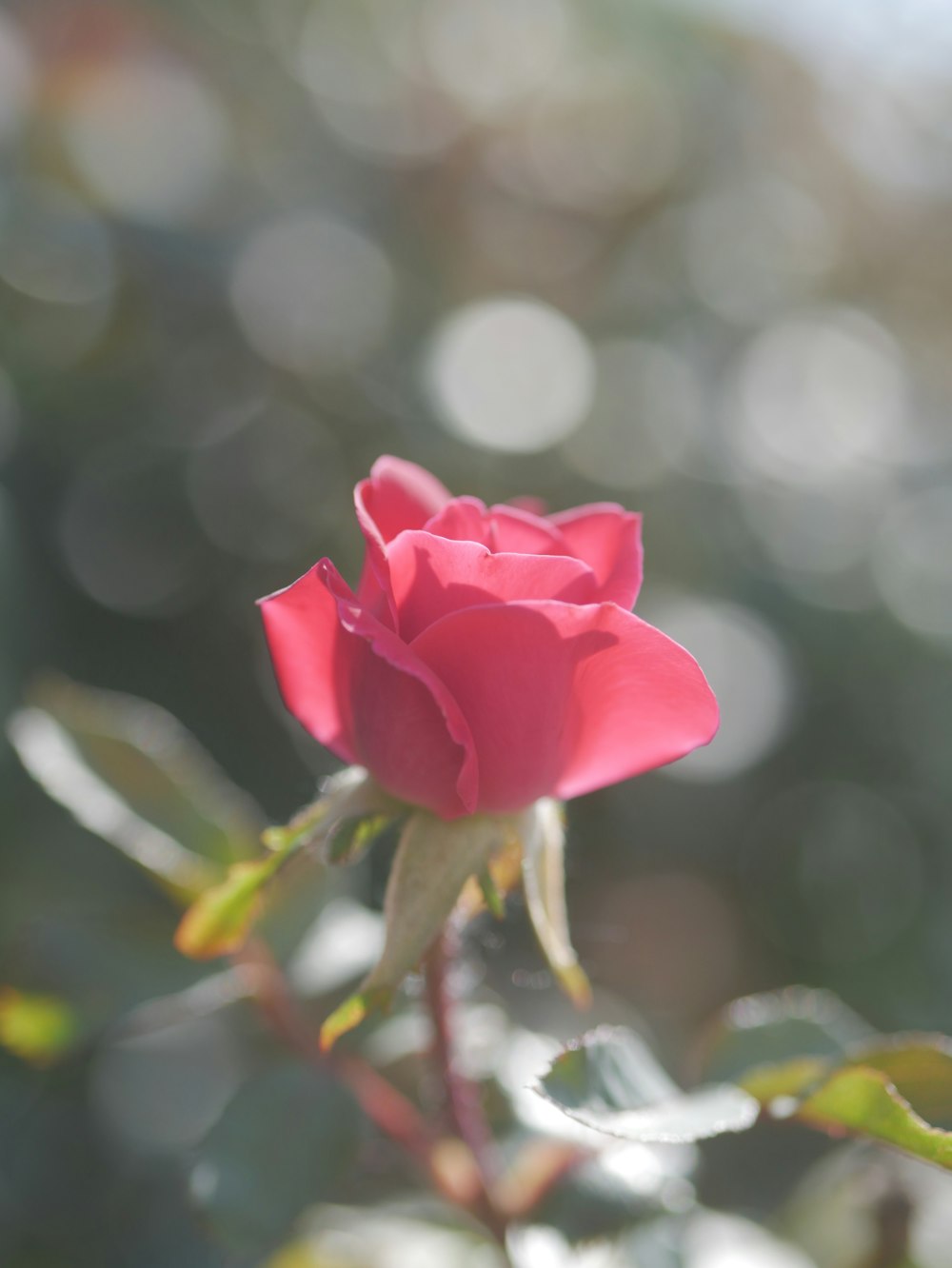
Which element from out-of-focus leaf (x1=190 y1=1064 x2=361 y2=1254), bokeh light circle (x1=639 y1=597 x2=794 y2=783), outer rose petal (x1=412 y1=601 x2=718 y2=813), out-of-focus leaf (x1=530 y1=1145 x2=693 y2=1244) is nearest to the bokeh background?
bokeh light circle (x1=639 y1=597 x2=794 y2=783)

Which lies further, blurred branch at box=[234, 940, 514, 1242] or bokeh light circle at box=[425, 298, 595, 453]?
bokeh light circle at box=[425, 298, 595, 453]

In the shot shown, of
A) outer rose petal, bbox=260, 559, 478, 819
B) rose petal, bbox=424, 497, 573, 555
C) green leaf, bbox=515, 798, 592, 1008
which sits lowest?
green leaf, bbox=515, 798, 592, 1008

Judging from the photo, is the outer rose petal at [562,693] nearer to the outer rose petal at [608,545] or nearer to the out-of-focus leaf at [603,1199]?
the outer rose petal at [608,545]

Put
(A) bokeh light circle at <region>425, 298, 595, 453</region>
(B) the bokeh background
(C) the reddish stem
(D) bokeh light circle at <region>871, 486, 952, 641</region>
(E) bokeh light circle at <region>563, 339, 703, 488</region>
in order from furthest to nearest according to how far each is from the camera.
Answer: (D) bokeh light circle at <region>871, 486, 952, 641</region>
(E) bokeh light circle at <region>563, 339, 703, 488</region>
(A) bokeh light circle at <region>425, 298, 595, 453</region>
(B) the bokeh background
(C) the reddish stem

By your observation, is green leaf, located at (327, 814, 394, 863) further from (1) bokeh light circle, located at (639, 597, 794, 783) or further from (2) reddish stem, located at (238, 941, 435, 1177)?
(1) bokeh light circle, located at (639, 597, 794, 783)

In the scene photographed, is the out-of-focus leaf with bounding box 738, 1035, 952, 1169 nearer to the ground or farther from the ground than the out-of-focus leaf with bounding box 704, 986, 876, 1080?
farther from the ground

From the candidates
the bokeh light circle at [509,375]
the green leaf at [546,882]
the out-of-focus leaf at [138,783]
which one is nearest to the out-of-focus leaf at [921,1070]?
the green leaf at [546,882]

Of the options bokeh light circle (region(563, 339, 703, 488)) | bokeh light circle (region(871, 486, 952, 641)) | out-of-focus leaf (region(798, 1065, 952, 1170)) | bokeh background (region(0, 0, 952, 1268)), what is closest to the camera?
out-of-focus leaf (region(798, 1065, 952, 1170))
